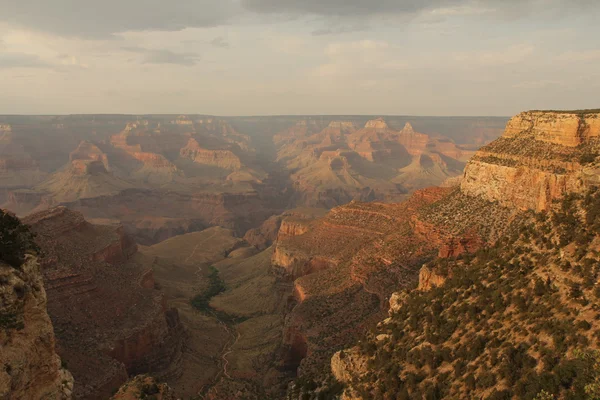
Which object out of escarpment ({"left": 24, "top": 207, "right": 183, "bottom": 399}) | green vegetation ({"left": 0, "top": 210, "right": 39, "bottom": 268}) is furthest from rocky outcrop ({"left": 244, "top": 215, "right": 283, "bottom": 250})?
green vegetation ({"left": 0, "top": 210, "right": 39, "bottom": 268})

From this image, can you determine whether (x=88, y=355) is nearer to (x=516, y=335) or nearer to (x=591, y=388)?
(x=516, y=335)

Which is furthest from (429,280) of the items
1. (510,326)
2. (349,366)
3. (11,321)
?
(11,321)

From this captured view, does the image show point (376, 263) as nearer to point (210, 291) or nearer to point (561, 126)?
point (561, 126)

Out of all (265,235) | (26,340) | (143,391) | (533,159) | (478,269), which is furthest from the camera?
(265,235)

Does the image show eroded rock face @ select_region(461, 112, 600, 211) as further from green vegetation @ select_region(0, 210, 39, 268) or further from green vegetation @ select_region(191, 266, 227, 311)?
green vegetation @ select_region(191, 266, 227, 311)

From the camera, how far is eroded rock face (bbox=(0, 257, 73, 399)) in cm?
1964

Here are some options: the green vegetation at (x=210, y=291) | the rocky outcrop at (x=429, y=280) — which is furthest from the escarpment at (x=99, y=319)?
the rocky outcrop at (x=429, y=280)

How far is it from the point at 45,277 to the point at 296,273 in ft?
112

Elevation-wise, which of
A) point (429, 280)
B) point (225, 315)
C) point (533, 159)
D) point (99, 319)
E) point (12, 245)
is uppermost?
point (533, 159)

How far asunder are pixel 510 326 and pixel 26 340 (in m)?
21.5

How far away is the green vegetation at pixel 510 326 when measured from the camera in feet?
60.1

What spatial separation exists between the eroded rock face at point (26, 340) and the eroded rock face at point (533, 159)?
3182 centimetres

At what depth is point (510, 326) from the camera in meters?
22.1

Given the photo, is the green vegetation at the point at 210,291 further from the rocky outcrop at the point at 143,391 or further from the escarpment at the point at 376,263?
the rocky outcrop at the point at 143,391
